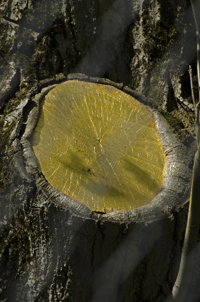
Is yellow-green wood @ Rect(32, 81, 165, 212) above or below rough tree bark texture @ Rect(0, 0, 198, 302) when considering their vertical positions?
above

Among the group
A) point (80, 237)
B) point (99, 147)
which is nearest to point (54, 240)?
point (80, 237)

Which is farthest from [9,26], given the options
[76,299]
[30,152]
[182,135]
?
[76,299]

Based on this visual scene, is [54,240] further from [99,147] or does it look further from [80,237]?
[99,147]

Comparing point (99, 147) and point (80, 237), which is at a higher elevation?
point (99, 147)

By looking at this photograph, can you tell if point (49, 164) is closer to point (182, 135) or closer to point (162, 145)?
point (162, 145)

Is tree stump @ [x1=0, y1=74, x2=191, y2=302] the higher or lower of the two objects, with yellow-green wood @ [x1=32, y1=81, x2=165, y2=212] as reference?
lower
